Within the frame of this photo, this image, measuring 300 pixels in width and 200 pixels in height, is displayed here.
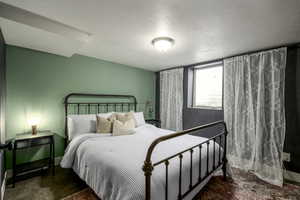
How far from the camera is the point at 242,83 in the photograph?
2.63m

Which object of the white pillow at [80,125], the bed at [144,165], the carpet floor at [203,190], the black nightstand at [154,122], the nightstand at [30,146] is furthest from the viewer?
the black nightstand at [154,122]

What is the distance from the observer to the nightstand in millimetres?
1970

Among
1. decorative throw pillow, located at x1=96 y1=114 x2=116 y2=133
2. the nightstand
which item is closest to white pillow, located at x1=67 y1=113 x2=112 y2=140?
decorative throw pillow, located at x1=96 y1=114 x2=116 y2=133

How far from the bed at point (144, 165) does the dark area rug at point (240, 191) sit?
156mm

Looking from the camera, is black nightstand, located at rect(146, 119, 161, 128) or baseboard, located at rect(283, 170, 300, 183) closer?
baseboard, located at rect(283, 170, 300, 183)

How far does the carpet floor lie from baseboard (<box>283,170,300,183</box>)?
0.19 metres

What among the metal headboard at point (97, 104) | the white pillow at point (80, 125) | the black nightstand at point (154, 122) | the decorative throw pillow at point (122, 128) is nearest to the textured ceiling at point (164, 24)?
the metal headboard at point (97, 104)

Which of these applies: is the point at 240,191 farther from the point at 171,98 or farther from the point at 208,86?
the point at 171,98

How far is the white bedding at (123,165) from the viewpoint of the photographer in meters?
1.16

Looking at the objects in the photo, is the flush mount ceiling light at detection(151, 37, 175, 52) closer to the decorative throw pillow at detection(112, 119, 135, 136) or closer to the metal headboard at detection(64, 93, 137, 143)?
the decorative throw pillow at detection(112, 119, 135, 136)

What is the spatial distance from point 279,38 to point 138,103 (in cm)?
316

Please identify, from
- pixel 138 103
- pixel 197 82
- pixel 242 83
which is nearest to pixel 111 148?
pixel 138 103

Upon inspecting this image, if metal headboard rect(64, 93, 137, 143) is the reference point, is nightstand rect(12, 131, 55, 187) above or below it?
below

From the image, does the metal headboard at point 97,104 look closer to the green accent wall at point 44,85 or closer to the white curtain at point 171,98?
the green accent wall at point 44,85
